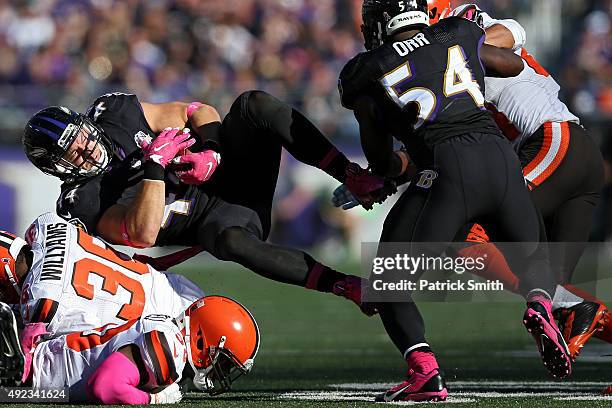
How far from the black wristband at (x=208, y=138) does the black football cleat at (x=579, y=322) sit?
1725 millimetres

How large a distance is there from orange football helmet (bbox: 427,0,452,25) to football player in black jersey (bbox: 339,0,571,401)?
0.35 m

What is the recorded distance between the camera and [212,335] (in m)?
4.56

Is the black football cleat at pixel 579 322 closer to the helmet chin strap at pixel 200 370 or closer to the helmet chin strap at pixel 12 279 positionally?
the helmet chin strap at pixel 200 370

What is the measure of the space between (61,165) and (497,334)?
3393mm

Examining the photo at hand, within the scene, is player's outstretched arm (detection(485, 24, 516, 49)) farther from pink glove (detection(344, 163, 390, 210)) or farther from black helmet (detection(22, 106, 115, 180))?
black helmet (detection(22, 106, 115, 180))

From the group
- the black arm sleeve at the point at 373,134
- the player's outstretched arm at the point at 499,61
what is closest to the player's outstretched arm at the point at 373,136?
the black arm sleeve at the point at 373,134

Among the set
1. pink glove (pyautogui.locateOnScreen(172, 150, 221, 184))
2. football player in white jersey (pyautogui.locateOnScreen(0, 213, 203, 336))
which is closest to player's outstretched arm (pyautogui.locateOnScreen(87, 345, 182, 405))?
football player in white jersey (pyautogui.locateOnScreen(0, 213, 203, 336))

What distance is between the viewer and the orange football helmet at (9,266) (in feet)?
15.6

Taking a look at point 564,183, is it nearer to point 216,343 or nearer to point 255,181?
point 255,181

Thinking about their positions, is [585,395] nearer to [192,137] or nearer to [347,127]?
[192,137]

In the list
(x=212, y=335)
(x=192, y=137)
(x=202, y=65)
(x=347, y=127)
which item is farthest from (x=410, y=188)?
(x=202, y=65)

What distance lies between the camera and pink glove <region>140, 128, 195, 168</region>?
499 centimetres

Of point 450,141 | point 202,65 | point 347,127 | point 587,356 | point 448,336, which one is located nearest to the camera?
point 450,141

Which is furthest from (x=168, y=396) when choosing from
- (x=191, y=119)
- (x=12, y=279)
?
(x=191, y=119)
